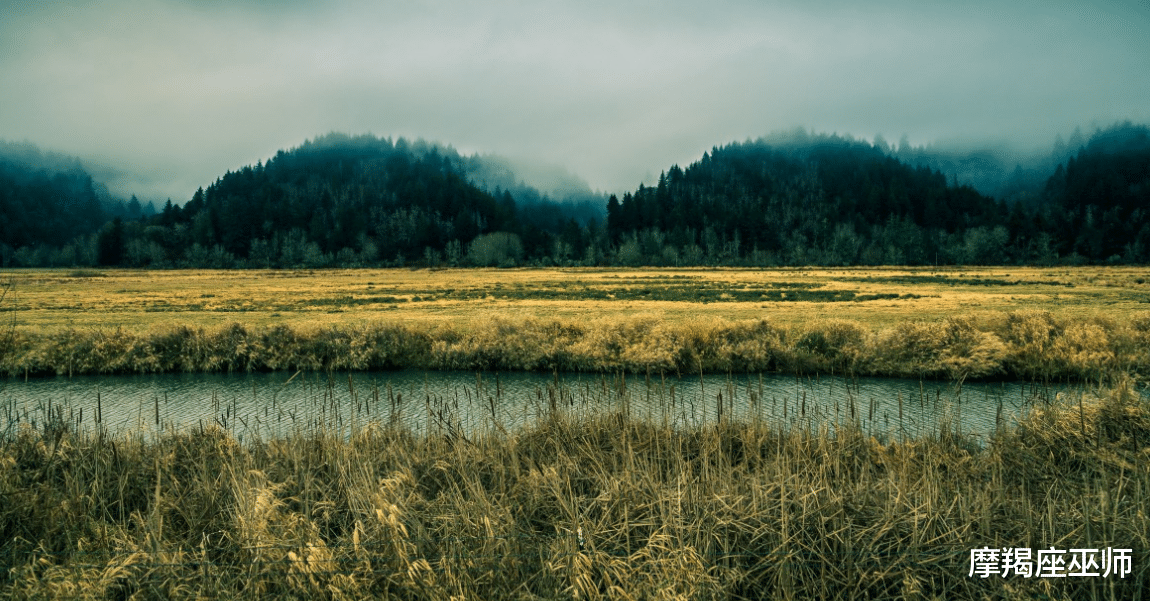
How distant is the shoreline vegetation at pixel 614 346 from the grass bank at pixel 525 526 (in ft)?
49.4

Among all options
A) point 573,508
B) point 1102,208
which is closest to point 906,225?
point 1102,208

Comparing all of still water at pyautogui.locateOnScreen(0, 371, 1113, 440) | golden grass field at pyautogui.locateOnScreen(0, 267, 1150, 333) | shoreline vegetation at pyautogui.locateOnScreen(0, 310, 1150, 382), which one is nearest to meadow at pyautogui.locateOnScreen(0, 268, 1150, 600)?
still water at pyautogui.locateOnScreen(0, 371, 1113, 440)

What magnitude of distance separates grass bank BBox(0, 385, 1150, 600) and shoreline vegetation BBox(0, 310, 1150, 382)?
49.4 ft

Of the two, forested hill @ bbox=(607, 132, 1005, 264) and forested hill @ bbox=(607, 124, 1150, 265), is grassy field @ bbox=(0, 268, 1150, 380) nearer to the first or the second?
forested hill @ bbox=(607, 124, 1150, 265)

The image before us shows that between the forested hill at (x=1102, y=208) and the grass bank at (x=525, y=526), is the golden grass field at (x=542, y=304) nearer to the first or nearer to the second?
the grass bank at (x=525, y=526)

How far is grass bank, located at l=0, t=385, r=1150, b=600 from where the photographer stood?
211 inches

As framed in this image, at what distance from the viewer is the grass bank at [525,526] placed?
537 cm

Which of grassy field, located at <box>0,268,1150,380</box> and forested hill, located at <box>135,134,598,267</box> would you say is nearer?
grassy field, located at <box>0,268,1150,380</box>

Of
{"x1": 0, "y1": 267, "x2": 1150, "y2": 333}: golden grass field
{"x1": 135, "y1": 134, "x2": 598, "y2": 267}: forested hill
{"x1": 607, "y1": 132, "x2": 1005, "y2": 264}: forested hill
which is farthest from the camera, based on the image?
{"x1": 135, "y1": 134, "x2": 598, "y2": 267}: forested hill

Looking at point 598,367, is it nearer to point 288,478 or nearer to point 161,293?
point 288,478

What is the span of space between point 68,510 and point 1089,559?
1009cm

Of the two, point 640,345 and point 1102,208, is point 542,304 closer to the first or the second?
point 640,345

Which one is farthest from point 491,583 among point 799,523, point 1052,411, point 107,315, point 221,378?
point 107,315

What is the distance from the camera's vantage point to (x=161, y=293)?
58750 millimetres
